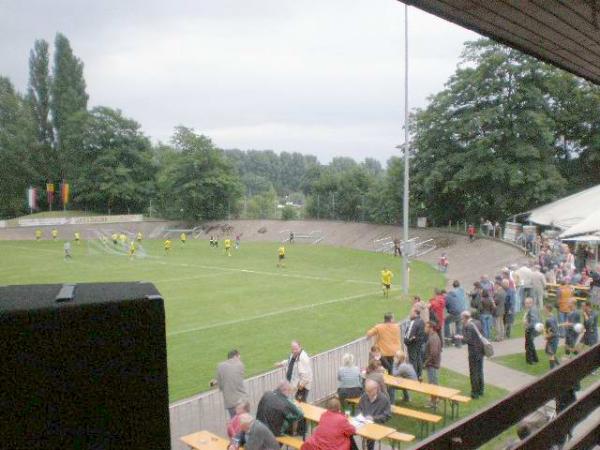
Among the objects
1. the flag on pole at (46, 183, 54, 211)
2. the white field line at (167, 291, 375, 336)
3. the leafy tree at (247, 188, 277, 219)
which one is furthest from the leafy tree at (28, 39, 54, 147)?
the white field line at (167, 291, 375, 336)

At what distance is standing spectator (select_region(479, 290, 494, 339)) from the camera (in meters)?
14.4

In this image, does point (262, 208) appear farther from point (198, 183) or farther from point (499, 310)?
point (499, 310)

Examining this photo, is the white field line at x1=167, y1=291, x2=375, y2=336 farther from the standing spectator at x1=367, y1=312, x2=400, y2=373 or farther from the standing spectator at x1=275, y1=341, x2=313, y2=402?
the standing spectator at x1=275, y1=341, x2=313, y2=402

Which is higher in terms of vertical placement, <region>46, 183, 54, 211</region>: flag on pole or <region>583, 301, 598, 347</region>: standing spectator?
<region>46, 183, 54, 211</region>: flag on pole

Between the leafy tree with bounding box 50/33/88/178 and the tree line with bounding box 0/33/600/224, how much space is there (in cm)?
14

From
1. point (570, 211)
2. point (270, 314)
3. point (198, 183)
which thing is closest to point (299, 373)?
point (270, 314)

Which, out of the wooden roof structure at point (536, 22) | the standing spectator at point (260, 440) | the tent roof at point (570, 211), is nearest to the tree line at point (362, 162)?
the tent roof at point (570, 211)

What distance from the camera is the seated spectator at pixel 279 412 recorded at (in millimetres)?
7660

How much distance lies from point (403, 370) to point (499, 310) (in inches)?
216

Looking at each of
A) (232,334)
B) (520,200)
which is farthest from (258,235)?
(232,334)

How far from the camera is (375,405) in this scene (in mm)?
8203

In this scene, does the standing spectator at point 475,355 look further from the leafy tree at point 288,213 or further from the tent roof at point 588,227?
the leafy tree at point 288,213

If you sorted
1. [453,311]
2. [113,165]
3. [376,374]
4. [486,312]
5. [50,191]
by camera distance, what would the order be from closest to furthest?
1. [376,374]
2. [453,311]
3. [486,312]
4. [50,191]
5. [113,165]

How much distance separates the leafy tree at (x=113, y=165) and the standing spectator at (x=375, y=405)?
55449 millimetres
